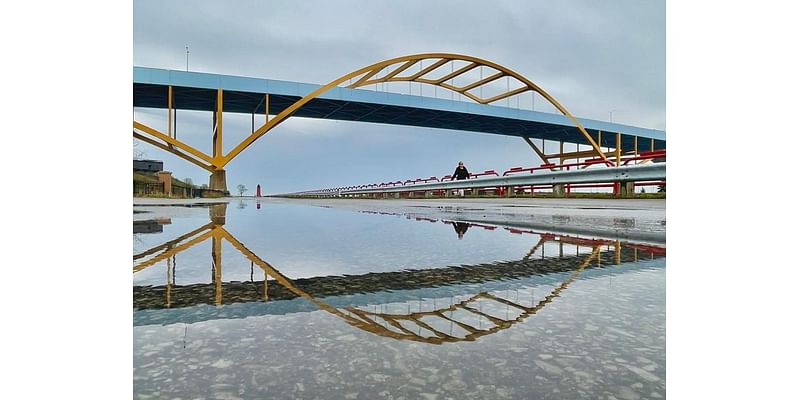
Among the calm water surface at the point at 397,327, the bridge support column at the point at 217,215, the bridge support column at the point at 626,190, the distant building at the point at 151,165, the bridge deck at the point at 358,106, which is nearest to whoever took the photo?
the calm water surface at the point at 397,327

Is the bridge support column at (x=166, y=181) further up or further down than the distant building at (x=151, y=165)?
further down

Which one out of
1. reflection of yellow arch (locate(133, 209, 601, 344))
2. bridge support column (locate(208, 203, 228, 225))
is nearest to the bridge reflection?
reflection of yellow arch (locate(133, 209, 601, 344))

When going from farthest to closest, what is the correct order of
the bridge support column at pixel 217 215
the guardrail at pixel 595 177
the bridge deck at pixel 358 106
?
the bridge deck at pixel 358 106, the guardrail at pixel 595 177, the bridge support column at pixel 217 215

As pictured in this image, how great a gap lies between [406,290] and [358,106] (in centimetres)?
3338

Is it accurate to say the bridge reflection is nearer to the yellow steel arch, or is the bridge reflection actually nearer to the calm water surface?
the calm water surface

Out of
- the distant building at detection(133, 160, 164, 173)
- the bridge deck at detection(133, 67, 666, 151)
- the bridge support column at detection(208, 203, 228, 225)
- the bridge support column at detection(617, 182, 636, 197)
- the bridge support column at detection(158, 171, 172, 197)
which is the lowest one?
the bridge support column at detection(208, 203, 228, 225)

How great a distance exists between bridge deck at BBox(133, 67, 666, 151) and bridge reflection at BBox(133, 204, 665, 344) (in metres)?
22.3

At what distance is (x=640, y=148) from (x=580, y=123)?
1585 cm

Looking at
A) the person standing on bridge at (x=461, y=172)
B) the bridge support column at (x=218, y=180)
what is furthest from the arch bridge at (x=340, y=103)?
the person standing on bridge at (x=461, y=172)

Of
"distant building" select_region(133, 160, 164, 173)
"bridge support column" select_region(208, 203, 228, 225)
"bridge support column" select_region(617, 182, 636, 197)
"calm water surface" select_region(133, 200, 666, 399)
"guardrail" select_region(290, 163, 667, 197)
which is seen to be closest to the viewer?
"calm water surface" select_region(133, 200, 666, 399)

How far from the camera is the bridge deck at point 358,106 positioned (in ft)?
87.4

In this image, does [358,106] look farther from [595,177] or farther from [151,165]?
[151,165]

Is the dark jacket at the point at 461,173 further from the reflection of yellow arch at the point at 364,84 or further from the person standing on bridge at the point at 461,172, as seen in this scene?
the reflection of yellow arch at the point at 364,84

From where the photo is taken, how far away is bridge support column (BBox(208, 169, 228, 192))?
26766mm
